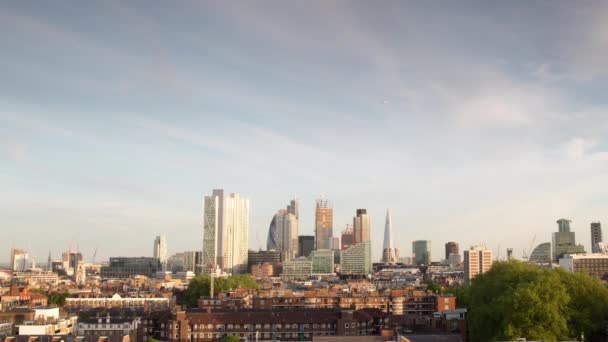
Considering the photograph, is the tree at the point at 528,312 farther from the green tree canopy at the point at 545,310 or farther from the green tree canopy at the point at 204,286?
the green tree canopy at the point at 204,286

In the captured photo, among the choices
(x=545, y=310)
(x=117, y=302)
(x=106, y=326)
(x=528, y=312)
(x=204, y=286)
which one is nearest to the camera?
(x=545, y=310)

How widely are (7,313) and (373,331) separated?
155ft

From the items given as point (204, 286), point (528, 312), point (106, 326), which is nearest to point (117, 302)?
point (204, 286)

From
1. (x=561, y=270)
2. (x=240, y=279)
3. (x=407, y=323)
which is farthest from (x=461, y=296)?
(x=240, y=279)

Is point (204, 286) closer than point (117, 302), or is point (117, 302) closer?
point (117, 302)

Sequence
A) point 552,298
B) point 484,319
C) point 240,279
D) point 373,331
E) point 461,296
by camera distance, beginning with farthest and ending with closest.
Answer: point 240,279 → point 461,296 → point 373,331 → point 484,319 → point 552,298

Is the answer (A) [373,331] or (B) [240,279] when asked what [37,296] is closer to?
(B) [240,279]

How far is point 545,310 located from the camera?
209 feet

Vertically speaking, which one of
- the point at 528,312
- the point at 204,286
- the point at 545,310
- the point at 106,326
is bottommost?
the point at 106,326

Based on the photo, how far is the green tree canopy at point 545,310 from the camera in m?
63.3

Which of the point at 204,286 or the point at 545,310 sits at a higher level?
the point at 545,310

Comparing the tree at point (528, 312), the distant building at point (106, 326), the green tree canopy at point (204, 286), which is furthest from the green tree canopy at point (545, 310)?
the green tree canopy at point (204, 286)

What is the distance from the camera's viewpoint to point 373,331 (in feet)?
299

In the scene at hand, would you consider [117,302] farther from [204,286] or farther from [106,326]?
[106,326]
